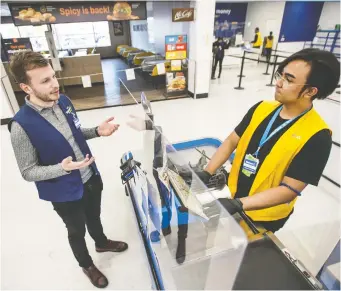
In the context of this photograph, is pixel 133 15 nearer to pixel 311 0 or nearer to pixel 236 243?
pixel 236 243

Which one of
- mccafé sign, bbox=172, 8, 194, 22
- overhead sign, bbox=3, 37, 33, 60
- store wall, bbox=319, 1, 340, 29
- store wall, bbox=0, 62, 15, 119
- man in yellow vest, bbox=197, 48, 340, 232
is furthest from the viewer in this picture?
store wall, bbox=319, 1, 340, 29

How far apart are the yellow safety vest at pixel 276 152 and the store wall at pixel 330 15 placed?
1465cm

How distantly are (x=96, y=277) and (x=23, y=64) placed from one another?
1.60 meters

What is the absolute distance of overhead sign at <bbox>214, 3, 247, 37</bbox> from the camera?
12.1 meters

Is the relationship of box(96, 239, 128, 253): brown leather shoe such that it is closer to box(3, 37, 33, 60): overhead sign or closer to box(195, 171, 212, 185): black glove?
box(195, 171, 212, 185): black glove

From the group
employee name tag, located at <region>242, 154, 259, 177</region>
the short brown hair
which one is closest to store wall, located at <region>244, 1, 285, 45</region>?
employee name tag, located at <region>242, 154, 259, 177</region>

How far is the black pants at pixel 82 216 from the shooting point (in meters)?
1.43

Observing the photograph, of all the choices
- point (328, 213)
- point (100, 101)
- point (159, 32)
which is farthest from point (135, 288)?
point (159, 32)

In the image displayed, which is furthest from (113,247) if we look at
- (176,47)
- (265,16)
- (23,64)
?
(265,16)

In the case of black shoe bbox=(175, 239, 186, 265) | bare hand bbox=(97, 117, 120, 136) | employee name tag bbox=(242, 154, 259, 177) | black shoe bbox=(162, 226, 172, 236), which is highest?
bare hand bbox=(97, 117, 120, 136)

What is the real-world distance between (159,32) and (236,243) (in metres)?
10.3

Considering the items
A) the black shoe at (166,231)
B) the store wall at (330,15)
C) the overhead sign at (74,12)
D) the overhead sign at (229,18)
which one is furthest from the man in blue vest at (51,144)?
the store wall at (330,15)

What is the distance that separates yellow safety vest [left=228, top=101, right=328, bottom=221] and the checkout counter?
0.92 feet

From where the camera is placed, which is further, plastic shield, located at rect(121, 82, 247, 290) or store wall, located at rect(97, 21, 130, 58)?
store wall, located at rect(97, 21, 130, 58)
